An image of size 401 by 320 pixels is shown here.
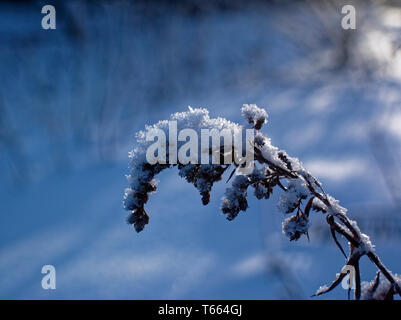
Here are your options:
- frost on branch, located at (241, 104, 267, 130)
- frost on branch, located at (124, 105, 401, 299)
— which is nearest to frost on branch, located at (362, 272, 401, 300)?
frost on branch, located at (124, 105, 401, 299)

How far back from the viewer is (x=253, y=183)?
134 cm

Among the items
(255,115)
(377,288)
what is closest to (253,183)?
(255,115)

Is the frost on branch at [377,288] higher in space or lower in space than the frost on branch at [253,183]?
lower

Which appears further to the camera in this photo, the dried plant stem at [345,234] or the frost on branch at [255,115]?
the frost on branch at [255,115]

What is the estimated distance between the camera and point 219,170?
4.41 ft

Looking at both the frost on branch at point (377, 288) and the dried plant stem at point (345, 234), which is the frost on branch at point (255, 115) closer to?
the dried plant stem at point (345, 234)

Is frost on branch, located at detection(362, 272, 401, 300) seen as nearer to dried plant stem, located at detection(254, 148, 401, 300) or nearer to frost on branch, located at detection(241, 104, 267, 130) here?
dried plant stem, located at detection(254, 148, 401, 300)

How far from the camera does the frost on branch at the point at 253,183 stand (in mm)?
1308

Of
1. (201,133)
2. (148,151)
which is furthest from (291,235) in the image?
(148,151)

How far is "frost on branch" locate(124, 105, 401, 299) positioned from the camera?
4.29 feet

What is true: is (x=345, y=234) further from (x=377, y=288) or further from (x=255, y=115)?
(x=255, y=115)

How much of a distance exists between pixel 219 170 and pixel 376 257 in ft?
2.18

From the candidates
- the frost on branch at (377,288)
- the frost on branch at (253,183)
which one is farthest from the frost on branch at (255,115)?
the frost on branch at (377,288)
